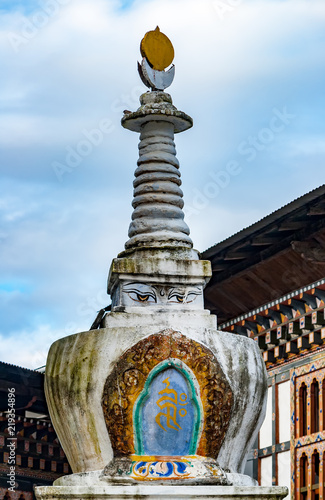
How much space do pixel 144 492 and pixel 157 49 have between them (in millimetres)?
3929

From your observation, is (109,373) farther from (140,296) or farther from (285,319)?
(285,319)

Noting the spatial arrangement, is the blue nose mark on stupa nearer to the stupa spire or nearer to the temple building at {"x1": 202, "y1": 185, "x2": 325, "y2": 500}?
the stupa spire

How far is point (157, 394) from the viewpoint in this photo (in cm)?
919

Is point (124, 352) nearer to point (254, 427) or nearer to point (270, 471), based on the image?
point (254, 427)

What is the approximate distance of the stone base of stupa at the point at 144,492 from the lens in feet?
29.1

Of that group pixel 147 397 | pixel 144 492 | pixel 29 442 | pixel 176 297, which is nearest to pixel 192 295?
pixel 176 297

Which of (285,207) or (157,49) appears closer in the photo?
(157,49)

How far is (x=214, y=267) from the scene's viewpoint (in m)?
16.0

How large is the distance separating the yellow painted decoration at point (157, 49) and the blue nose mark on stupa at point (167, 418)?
2.86 metres

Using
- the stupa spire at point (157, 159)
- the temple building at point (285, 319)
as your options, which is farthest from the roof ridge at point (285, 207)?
the stupa spire at point (157, 159)

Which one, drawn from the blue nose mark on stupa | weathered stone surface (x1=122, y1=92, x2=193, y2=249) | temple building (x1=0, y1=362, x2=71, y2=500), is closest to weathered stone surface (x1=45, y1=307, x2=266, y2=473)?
the blue nose mark on stupa

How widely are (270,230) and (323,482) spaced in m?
3.27

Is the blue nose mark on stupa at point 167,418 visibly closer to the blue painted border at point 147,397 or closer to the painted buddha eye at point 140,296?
the blue painted border at point 147,397

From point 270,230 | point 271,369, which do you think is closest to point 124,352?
point 270,230
